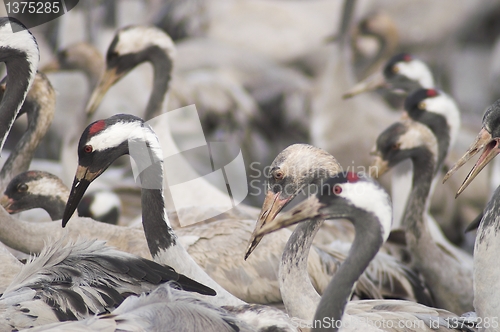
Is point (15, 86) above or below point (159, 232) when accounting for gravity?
above

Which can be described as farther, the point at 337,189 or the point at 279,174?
the point at 279,174

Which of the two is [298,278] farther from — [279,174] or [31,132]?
[31,132]

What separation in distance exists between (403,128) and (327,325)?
2095 mm

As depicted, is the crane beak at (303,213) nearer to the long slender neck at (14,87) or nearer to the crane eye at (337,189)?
the crane eye at (337,189)

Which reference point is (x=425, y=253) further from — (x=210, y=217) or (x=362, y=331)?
(x=362, y=331)

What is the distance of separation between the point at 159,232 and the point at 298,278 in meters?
0.55

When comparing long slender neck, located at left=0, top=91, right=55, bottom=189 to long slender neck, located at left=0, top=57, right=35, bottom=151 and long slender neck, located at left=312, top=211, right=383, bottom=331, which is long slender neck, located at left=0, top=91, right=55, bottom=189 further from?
long slender neck, located at left=312, top=211, right=383, bottom=331

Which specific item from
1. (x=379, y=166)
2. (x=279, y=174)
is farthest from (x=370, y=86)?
(x=279, y=174)

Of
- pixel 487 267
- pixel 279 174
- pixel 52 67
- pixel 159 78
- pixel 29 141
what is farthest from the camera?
pixel 52 67

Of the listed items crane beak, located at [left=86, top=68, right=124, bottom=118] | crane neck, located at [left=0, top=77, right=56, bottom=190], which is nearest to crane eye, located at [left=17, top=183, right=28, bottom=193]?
crane neck, located at [left=0, top=77, right=56, bottom=190]

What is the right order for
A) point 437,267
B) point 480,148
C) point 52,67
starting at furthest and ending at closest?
point 52,67 → point 437,267 → point 480,148

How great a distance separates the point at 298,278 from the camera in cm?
279

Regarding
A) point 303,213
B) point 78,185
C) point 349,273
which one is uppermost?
point 303,213

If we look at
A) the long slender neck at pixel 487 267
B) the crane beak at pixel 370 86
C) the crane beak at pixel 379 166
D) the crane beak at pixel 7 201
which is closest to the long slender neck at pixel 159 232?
the long slender neck at pixel 487 267
